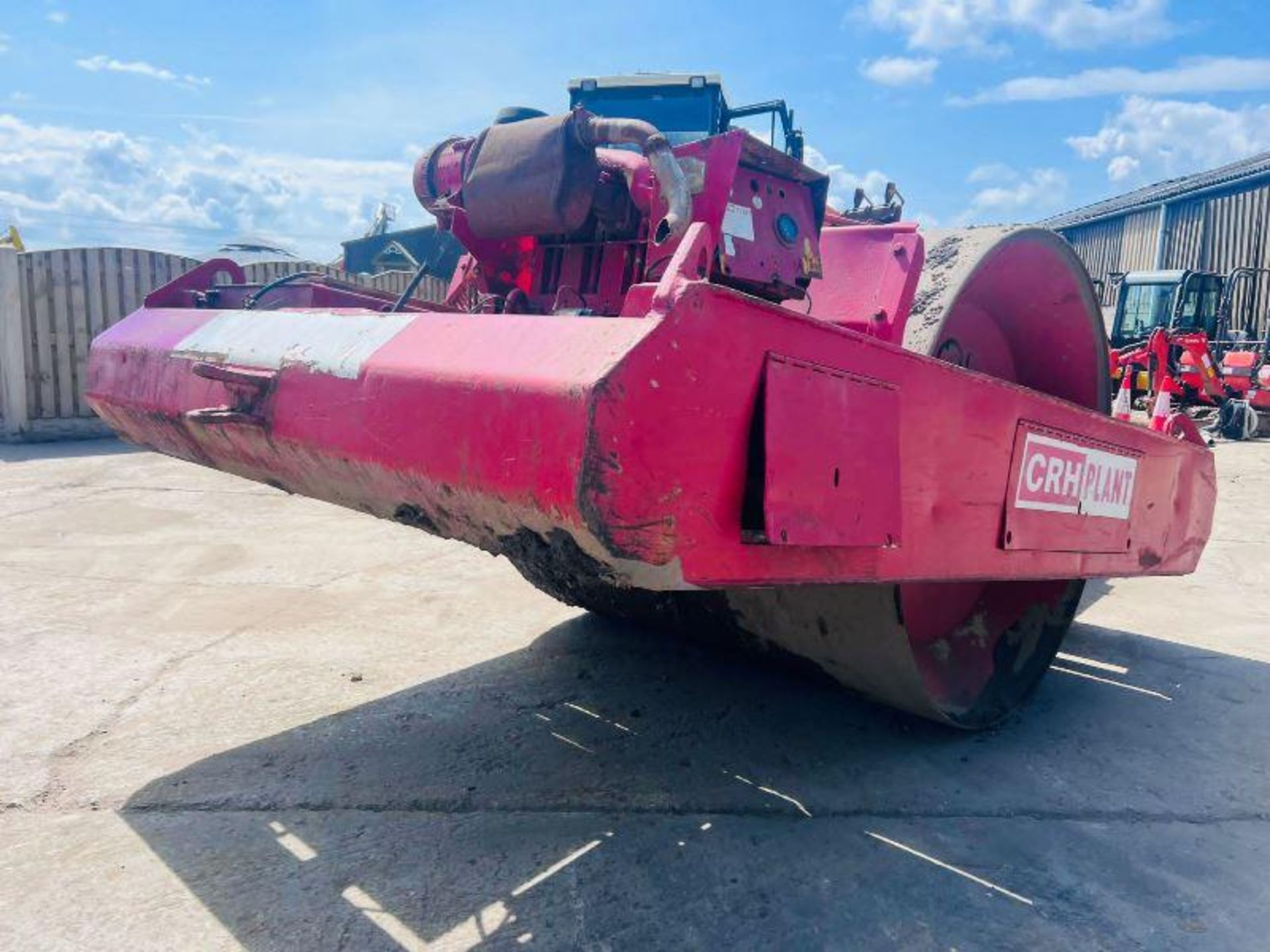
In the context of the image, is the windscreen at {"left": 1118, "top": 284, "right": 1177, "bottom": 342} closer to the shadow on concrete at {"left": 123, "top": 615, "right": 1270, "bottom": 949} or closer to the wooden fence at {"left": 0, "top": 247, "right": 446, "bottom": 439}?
the wooden fence at {"left": 0, "top": 247, "right": 446, "bottom": 439}

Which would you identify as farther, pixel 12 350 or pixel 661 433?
pixel 12 350

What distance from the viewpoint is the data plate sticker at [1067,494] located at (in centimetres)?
238

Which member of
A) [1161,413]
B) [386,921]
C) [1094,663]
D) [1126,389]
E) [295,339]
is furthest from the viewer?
[1126,389]

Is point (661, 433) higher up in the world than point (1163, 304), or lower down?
lower down

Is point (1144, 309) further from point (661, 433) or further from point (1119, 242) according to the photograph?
point (661, 433)

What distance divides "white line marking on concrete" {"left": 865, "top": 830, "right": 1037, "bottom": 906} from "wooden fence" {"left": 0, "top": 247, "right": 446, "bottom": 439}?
8594 mm

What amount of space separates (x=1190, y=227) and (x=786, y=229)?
22832 mm

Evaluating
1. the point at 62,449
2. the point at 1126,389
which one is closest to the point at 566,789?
the point at 62,449

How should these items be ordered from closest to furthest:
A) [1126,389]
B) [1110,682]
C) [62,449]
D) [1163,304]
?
[1110,682] → [62,449] → [1126,389] → [1163,304]

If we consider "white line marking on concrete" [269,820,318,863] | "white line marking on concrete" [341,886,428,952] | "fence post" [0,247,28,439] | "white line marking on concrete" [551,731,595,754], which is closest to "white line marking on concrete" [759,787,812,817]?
"white line marking on concrete" [551,731,595,754]

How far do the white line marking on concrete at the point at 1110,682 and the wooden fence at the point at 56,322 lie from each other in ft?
25.8

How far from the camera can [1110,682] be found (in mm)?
3535

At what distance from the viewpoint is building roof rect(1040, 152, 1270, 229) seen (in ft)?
65.7

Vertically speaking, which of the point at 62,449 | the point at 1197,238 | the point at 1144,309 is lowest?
the point at 62,449
